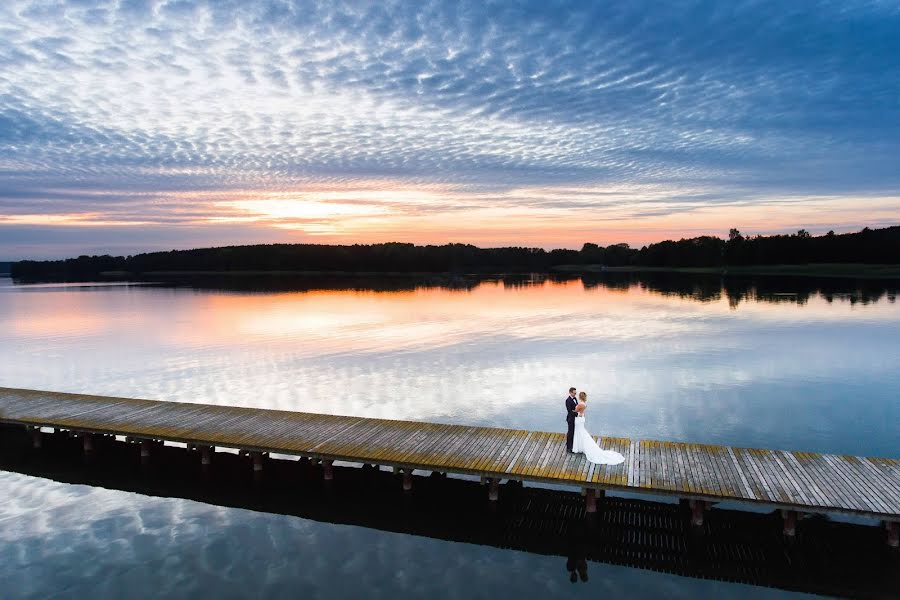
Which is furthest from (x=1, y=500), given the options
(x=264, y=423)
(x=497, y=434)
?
(x=497, y=434)

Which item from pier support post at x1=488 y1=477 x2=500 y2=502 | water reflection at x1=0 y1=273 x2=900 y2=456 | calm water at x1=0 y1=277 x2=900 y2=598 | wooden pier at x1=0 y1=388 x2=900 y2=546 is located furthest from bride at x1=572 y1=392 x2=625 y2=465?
water reflection at x1=0 y1=273 x2=900 y2=456

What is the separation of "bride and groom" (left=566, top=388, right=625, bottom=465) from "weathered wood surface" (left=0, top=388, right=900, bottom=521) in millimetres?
315

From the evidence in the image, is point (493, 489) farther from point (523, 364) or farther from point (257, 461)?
point (523, 364)

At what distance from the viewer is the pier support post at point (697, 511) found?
17016 millimetres

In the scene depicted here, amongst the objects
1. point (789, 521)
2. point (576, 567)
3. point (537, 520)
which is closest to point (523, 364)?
point (537, 520)

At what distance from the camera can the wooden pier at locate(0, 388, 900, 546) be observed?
16.2 metres

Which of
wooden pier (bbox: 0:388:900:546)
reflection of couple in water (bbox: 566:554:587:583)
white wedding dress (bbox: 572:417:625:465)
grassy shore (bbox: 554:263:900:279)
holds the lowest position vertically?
grassy shore (bbox: 554:263:900:279)

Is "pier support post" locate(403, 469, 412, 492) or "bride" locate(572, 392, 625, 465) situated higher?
"bride" locate(572, 392, 625, 465)

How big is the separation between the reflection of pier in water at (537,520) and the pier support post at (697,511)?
0.68 ft

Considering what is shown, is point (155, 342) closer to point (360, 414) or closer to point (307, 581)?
point (360, 414)

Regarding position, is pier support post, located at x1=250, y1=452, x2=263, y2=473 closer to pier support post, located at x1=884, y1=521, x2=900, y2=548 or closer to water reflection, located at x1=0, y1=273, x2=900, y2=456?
water reflection, located at x1=0, y1=273, x2=900, y2=456

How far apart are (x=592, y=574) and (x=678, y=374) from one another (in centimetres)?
2430

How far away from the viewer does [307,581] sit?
15070mm

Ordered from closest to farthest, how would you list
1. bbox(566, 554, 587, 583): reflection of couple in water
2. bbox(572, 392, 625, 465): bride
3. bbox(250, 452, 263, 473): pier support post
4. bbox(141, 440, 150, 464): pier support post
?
bbox(566, 554, 587, 583): reflection of couple in water
bbox(572, 392, 625, 465): bride
bbox(250, 452, 263, 473): pier support post
bbox(141, 440, 150, 464): pier support post
